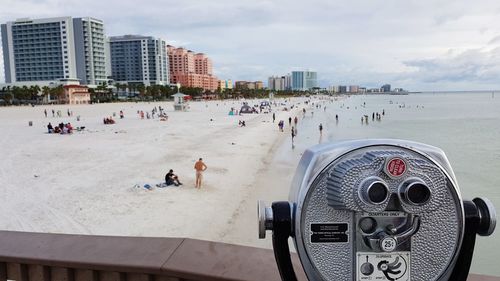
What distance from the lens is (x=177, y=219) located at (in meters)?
10.0

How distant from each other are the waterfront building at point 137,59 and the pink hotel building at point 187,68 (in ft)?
43.3

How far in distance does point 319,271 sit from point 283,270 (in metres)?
0.11

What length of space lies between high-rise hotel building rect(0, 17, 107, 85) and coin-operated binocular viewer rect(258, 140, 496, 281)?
121 m

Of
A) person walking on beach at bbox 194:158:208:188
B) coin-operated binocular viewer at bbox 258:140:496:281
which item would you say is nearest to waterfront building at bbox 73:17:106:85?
person walking on beach at bbox 194:158:208:188

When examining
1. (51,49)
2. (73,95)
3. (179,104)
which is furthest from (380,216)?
(51,49)

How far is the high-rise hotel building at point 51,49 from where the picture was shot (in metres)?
112

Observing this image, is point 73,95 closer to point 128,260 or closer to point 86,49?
point 86,49

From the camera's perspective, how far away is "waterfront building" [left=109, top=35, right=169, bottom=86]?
134 meters

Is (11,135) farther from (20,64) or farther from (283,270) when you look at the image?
(20,64)

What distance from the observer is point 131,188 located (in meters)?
12.9

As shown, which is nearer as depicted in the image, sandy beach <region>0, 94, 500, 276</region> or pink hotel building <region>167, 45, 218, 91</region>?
sandy beach <region>0, 94, 500, 276</region>

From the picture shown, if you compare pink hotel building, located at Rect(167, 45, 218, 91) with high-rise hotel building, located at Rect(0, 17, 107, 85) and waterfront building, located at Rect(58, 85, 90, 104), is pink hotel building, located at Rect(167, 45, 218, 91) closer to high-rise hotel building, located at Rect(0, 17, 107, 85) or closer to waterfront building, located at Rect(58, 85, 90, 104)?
high-rise hotel building, located at Rect(0, 17, 107, 85)

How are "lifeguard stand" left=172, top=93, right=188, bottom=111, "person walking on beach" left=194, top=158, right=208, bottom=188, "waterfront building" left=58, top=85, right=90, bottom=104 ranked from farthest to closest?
1. "waterfront building" left=58, top=85, right=90, bottom=104
2. "lifeguard stand" left=172, top=93, right=188, bottom=111
3. "person walking on beach" left=194, top=158, right=208, bottom=188

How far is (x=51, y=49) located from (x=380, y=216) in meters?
124
